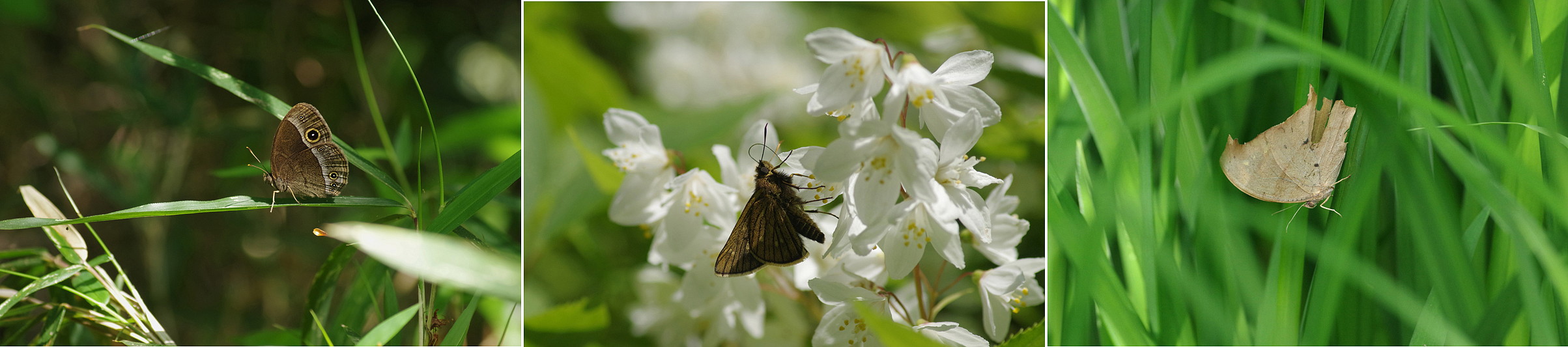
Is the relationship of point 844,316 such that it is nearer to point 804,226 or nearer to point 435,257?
point 804,226

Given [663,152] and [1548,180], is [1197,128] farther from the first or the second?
[663,152]

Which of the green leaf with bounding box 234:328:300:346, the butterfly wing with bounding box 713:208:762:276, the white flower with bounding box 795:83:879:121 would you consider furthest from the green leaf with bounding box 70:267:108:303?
the white flower with bounding box 795:83:879:121

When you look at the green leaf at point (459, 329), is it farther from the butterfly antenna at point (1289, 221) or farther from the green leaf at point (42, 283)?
the butterfly antenna at point (1289, 221)

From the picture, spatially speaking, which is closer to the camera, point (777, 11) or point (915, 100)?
point (915, 100)

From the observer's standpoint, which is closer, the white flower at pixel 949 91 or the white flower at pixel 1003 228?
the white flower at pixel 949 91

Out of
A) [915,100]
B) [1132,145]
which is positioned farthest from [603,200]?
[1132,145]

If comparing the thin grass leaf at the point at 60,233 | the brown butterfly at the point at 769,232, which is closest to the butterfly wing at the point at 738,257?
the brown butterfly at the point at 769,232
